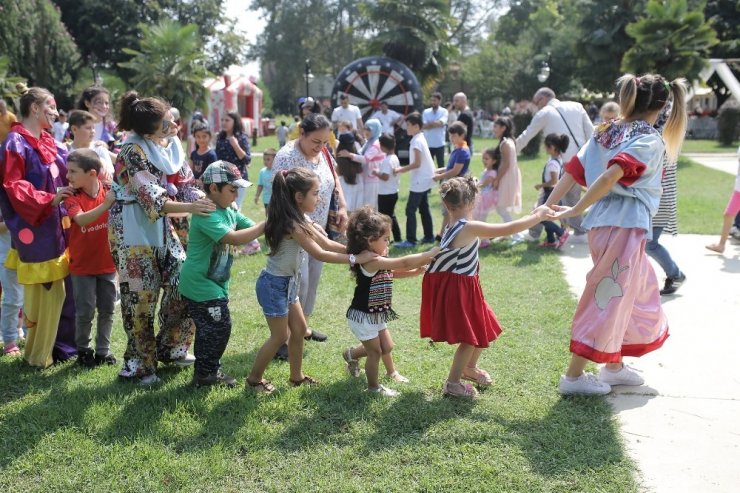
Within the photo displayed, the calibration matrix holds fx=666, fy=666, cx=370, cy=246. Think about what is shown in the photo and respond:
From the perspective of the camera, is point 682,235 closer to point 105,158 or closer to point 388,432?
point 388,432

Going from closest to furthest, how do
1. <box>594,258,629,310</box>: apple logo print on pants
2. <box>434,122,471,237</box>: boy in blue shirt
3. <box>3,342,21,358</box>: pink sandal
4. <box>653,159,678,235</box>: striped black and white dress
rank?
1. <box>594,258,629,310</box>: apple logo print on pants
2. <box>3,342,21,358</box>: pink sandal
3. <box>653,159,678,235</box>: striped black and white dress
4. <box>434,122,471,237</box>: boy in blue shirt

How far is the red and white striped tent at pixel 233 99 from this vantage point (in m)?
28.8

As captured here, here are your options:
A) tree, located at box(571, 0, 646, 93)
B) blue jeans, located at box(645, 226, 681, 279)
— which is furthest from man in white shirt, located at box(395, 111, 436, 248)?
tree, located at box(571, 0, 646, 93)

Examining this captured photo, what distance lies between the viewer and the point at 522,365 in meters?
4.71

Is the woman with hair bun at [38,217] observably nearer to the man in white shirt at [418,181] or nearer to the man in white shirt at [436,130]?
the man in white shirt at [418,181]

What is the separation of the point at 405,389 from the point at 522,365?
946 mm

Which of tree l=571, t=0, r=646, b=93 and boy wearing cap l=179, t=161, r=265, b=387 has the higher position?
tree l=571, t=0, r=646, b=93

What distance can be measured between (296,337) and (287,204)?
90cm

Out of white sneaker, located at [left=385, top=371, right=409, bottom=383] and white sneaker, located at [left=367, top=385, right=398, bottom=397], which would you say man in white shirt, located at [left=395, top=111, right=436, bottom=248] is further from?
white sneaker, located at [left=367, top=385, right=398, bottom=397]

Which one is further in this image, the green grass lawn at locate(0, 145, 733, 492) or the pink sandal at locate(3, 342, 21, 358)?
the pink sandal at locate(3, 342, 21, 358)

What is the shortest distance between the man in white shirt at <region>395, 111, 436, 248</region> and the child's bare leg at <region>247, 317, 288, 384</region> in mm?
4951

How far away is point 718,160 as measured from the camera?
2005 cm

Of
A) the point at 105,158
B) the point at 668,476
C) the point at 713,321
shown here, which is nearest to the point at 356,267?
the point at 668,476

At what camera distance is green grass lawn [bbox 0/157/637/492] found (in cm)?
329
